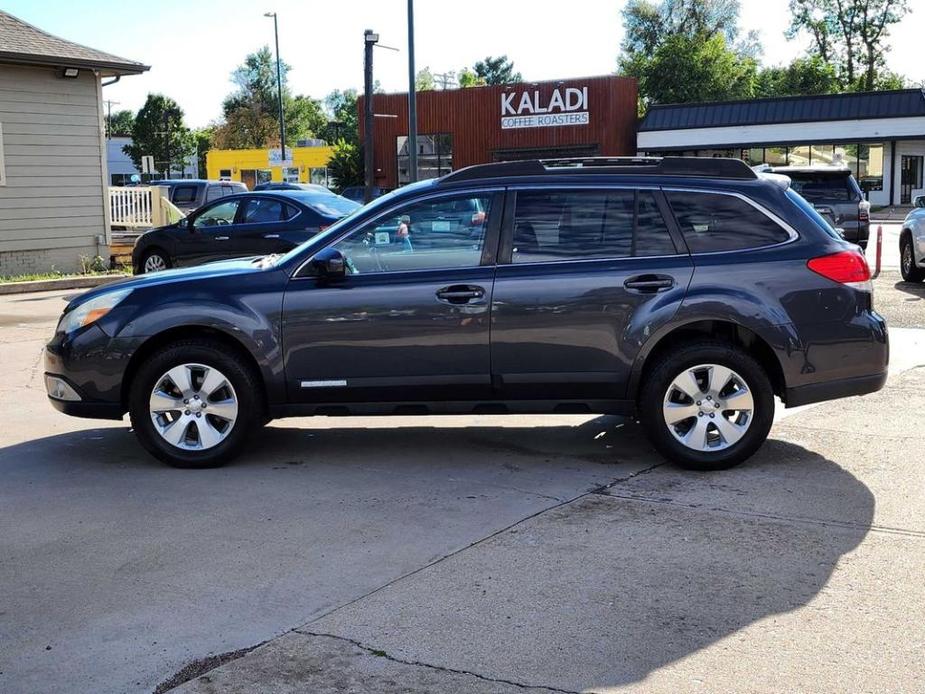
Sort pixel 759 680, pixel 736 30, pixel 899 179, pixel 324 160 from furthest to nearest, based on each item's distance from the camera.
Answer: pixel 736 30 → pixel 324 160 → pixel 899 179 → pixel 759 680

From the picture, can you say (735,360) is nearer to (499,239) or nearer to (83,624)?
(499,239)

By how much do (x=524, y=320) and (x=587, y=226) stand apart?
69cm

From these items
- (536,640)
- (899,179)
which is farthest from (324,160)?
(536,640)

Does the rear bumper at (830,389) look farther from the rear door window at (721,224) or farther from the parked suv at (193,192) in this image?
the parked suv at (193,192)

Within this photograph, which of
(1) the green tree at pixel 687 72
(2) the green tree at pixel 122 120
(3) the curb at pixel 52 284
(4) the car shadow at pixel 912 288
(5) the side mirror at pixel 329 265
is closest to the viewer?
(5) the side mirror at pixel 329 265

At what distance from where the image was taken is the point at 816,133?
45.4 meters

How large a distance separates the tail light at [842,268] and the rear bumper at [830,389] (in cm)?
54

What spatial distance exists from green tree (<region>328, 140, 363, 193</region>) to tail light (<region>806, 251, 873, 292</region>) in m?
44.9

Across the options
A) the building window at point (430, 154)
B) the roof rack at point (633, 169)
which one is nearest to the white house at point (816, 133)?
the building window at point (430, 154)

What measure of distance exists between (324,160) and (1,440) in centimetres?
6000

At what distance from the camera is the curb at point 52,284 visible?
16906mm

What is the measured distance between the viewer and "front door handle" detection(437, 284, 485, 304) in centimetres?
628

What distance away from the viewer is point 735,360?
6.20m

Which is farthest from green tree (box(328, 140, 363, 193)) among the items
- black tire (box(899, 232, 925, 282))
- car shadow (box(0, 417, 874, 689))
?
car shadow (box(0, 417, 874, 689))
